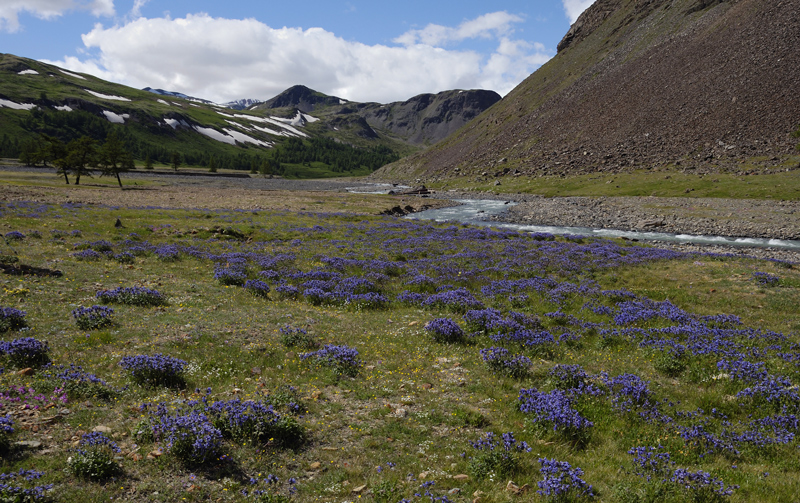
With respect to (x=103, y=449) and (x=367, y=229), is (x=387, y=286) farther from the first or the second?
(x=367, y=229)

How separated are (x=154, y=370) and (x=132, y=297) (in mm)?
7447

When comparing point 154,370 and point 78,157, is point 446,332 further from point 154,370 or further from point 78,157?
point 78,157

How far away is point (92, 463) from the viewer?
624 centimetres

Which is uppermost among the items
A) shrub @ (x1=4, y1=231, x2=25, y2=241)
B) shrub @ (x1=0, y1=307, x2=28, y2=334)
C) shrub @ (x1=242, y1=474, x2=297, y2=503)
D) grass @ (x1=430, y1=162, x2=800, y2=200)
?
grass @ (x1=430, y1=162, x2=800, y2=200)

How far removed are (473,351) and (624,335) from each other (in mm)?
6122

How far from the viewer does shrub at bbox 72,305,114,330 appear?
12.1 metres

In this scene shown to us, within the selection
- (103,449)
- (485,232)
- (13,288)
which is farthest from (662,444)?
(485,232)

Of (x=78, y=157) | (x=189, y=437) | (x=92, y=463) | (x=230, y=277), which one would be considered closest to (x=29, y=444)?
(x=92, y=463)

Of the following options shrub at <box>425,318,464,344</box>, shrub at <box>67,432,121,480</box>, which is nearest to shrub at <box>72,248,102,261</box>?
shrub at <box>67,432,121,480</box>

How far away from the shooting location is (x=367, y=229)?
140ft

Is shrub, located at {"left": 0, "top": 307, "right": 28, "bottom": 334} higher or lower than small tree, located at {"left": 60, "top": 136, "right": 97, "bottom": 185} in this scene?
lower

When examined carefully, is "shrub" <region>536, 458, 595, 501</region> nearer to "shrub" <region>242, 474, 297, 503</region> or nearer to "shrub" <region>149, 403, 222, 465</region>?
"shrub" <region>242, 474, 297, 503</region>

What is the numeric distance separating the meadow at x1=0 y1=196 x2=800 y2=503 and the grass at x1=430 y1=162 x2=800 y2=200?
54707 mm

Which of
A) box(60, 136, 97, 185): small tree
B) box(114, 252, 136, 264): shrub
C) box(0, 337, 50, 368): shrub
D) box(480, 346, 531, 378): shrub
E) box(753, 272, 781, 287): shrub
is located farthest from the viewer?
box(60, 136, 97, 185): small tree
